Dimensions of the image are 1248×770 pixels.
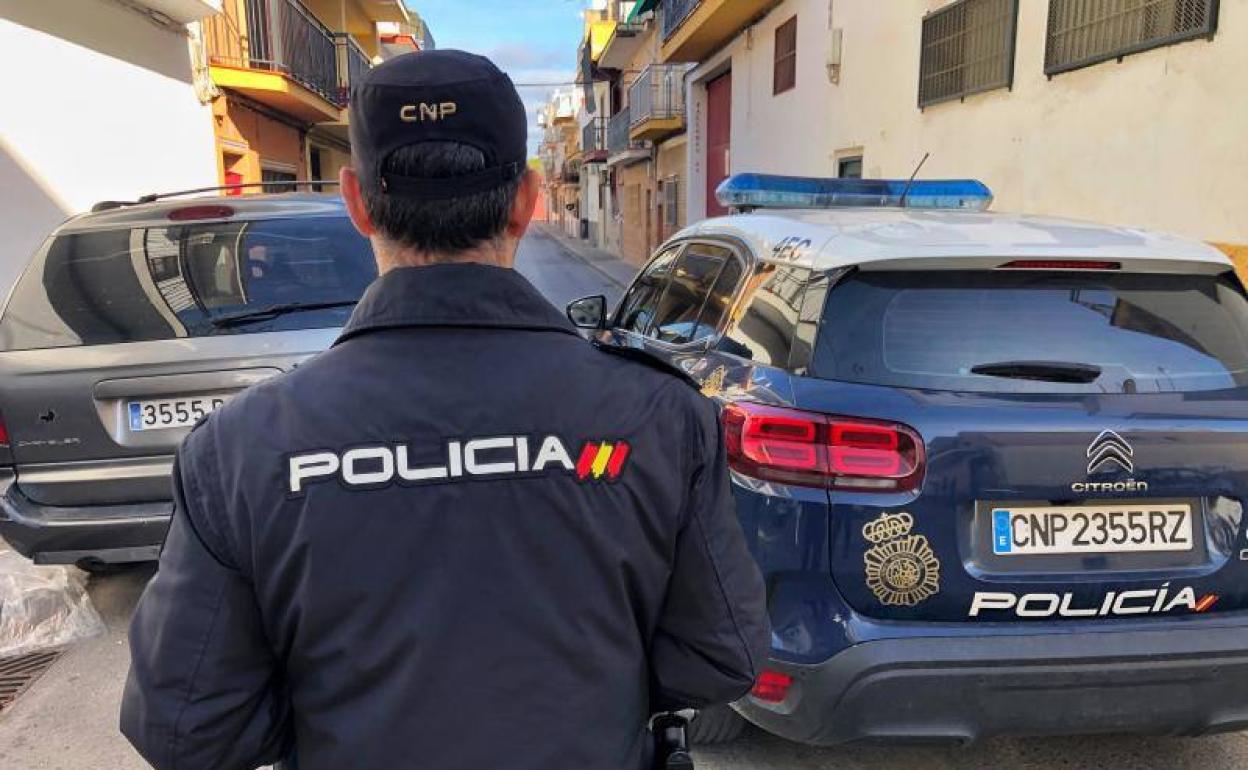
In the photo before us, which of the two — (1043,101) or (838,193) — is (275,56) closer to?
(1043,101)

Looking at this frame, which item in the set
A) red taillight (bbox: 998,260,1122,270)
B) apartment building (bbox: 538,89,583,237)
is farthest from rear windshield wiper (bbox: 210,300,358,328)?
apartment building (bbox: 538,89,583,237)

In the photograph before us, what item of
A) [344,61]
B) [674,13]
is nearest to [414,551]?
[344,61]

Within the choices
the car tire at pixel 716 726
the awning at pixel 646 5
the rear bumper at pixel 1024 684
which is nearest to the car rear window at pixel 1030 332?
the rear bumper at pixel 1024 684

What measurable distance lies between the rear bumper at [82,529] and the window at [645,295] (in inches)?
84.9

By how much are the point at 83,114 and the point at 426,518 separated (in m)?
9.25

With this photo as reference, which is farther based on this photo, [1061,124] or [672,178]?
[672,178]

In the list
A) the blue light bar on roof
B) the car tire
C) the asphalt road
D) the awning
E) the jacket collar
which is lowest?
the asphalt road

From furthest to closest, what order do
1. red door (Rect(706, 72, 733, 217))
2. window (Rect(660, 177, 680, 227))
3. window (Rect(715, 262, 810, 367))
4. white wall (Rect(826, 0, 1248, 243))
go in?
window (Rect(660, 177, 680, 227))
red door (Rect(706, 72, 733, 217))
white wall (Rect(826, 0, 1248, 243))
window (Rect(715, 262, 810, 367))

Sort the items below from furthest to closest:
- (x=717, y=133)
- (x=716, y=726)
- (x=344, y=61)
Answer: (x=717, y=133) < (x=344, y=61) < (x=716, y=726)

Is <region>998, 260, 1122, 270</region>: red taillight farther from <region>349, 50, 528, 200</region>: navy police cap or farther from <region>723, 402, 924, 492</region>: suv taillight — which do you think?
<region>349, 50, 528, 200</region>: navy police cap

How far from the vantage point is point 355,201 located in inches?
43.0

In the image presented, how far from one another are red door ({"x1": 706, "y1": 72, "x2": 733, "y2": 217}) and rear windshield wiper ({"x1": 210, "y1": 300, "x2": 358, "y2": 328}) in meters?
15.0

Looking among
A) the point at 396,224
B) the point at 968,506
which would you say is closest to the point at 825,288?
the point at 968,506

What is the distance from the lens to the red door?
18.2 meters
